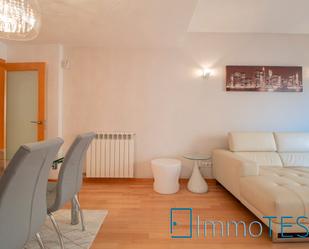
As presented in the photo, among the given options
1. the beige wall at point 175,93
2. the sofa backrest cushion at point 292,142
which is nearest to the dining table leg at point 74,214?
the beige wall at point 175,93

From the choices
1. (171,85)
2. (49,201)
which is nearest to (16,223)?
(49,201)

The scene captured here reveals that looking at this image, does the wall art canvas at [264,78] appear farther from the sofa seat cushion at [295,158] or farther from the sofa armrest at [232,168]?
the sofa armrest at [232,168]

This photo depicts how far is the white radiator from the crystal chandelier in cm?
177

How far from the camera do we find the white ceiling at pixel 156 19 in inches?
84.3

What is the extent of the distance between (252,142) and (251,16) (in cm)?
187

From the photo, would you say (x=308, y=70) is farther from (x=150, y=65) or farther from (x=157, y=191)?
(x=157, y=191)

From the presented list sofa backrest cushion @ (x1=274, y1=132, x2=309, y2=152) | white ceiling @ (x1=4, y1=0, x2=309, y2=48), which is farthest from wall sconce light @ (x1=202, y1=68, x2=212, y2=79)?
sofa backrest cushion @ (x1=274, y1=132, x2=309, y2=152)

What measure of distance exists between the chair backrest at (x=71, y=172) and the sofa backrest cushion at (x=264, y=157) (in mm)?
2209

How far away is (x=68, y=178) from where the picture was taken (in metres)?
1.55

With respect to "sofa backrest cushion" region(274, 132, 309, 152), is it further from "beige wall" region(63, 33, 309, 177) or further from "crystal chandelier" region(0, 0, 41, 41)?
"crystal chandelier" region(0, 0, 41, 41)

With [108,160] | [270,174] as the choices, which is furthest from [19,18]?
[270,174]

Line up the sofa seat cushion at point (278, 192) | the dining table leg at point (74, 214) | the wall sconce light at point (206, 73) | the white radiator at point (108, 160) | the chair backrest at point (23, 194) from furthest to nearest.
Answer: the wall sconce light at point (206, 73)
the white radiator at point (108, 160)
the dining table leg at point (74, 214)
the sofa seat cushion at point (278, 192)
the chair backrest at point (23, 194)

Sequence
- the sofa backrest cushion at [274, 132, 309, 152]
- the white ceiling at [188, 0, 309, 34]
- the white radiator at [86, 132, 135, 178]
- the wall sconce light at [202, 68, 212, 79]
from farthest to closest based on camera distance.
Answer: the wall sconce light at [202, 68, 212, 79] → the white radiator at [86, 132, 135, 178] → the sofa backrest cushion at [274, 132, 309, 152] → the white ceiling at [188, 0, 309, 34]

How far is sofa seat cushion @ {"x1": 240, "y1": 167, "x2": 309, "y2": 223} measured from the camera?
1.58 metres
